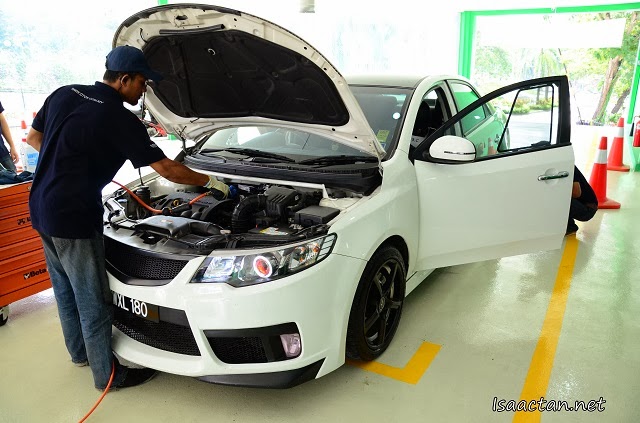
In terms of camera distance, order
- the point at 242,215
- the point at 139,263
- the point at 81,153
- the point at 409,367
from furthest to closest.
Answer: the point at 409,367
the point at 242,215
the point at 139,263
the point at 81,153

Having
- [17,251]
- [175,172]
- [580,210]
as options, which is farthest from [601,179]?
[17,251]

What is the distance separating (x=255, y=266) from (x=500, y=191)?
5.44 feet

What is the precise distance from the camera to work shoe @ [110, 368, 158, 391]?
8.00ft

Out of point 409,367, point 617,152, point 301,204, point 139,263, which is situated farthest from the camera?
point 617,152

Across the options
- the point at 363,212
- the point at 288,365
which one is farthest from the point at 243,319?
the point at 363,212

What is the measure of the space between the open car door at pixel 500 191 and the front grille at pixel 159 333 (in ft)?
4.92

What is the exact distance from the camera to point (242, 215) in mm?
2355

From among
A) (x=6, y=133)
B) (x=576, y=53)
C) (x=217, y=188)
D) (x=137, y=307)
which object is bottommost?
(x=137, y=307)

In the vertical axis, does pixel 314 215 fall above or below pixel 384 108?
Result: below

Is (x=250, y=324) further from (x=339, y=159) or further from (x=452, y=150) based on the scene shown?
(x=452, y=150)

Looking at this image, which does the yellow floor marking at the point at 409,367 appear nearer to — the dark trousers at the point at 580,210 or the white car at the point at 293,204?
the white car at the point at 293,204

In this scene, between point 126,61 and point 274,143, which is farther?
point 274,143

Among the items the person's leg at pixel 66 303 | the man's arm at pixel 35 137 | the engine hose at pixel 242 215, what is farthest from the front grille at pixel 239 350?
the man's arm at pixel 35 137

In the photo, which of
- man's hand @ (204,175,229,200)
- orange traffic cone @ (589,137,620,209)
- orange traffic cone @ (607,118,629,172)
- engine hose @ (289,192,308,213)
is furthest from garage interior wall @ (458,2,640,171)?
man's hand @ (204,175,229,200)
